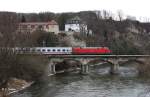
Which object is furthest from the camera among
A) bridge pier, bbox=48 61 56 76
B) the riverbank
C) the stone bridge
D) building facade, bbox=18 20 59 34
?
building facade, bbox=18 20 59 34

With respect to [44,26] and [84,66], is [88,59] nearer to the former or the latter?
[84,66]

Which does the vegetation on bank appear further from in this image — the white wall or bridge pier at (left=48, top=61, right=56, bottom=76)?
the white wall

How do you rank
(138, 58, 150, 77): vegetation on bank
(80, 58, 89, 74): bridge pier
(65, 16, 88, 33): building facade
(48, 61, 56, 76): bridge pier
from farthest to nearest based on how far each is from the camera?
(65, 16, 88, 33): building facade, (80, 58, 89, 74): bridge pier, (48, 61, 56, 76): bridge pier, (138, 58, 150, 77): vegetation on bank

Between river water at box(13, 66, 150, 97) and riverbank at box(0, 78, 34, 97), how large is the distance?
75 cm

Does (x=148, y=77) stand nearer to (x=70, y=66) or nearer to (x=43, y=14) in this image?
(x=70, y=66)

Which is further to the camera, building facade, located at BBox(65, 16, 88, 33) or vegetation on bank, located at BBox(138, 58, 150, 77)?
building facade, located at BBox(65, 16, 88, 33)

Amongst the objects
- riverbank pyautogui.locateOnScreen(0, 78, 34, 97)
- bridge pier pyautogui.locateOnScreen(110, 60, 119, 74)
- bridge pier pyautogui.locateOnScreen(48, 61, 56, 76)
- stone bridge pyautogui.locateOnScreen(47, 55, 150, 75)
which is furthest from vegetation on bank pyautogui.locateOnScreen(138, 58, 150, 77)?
riverbank pyautogui.locateOnScreen(0, 78, 34, 97)

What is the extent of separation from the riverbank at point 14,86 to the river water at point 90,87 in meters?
0.75

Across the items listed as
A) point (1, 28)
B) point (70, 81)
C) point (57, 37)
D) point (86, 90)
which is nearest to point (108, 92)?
point (86, 90)

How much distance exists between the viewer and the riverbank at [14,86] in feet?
134

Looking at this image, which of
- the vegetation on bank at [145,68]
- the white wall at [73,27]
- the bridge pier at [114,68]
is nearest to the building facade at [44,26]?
the white wall at [73,27]

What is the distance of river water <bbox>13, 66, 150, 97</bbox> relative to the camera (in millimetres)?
41688

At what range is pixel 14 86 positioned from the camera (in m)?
45.5

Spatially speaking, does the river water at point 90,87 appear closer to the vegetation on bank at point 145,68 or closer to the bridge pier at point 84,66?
the vegetation on bank at point 145,68
